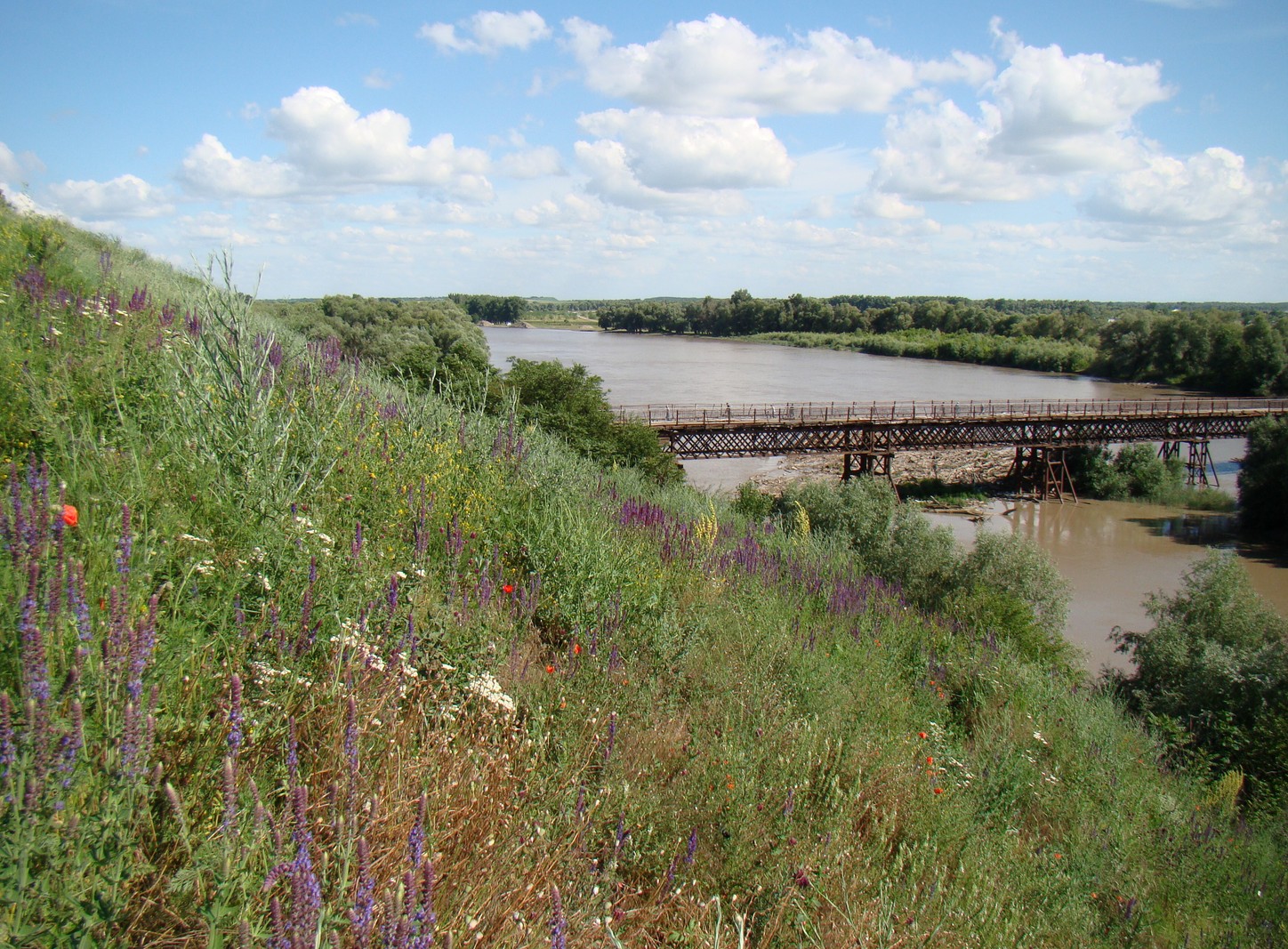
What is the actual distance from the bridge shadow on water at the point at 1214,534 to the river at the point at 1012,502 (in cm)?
8

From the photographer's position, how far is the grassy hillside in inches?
66.6

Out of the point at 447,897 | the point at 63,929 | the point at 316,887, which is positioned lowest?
the point at 447,897

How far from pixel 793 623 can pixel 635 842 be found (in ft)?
13.4

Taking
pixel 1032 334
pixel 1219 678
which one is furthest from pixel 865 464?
pixel 1032 334

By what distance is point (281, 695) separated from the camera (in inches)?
94.1

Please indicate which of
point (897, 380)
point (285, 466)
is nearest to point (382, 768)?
point (285, 466)

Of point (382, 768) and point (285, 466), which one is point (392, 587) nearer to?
point (382, 768)

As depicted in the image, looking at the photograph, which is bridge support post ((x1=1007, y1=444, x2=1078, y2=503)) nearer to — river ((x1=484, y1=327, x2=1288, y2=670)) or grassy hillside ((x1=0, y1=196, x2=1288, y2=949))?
river ((x1=484, y1=327, x2=1288, y2=670))

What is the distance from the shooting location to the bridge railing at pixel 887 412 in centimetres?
3219

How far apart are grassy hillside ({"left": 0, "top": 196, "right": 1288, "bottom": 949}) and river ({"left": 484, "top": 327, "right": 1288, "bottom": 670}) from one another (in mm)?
13689

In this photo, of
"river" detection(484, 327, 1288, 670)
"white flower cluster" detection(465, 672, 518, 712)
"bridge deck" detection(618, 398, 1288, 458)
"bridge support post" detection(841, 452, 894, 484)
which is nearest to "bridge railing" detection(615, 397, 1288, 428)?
"bridge deck" detection(618, 398, 1288, 458)

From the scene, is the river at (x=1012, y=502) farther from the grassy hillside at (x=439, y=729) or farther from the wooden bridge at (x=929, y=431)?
the grassy hillside at (x=439, y=729)

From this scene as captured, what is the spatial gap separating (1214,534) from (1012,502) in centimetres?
773

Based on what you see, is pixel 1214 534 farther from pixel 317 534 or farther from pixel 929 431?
pixel 317 534
